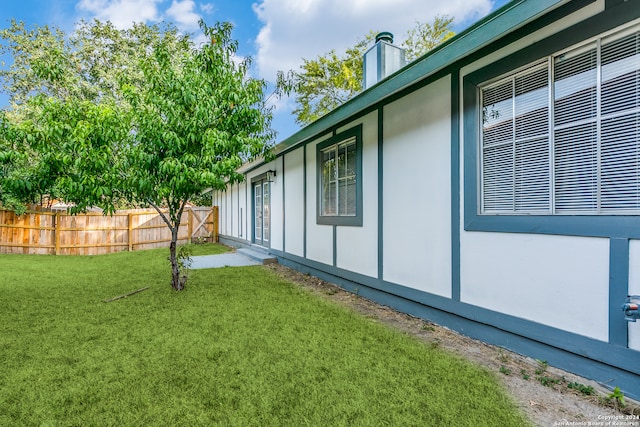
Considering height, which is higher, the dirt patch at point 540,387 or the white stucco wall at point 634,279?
the white stucco wall at point 634,279

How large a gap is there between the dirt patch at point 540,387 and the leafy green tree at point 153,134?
10.9ft

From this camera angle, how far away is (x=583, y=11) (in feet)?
7.47

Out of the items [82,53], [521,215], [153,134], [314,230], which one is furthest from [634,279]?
[82,53]

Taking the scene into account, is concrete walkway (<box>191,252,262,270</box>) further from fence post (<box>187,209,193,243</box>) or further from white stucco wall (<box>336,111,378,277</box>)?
fence post (<box>187,209,193,243</box>)

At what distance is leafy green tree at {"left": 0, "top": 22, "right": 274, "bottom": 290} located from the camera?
392 cm

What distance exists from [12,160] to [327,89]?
1536 centimetres

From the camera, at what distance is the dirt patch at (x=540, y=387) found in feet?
6.26

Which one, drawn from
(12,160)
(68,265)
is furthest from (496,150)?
(68,265)

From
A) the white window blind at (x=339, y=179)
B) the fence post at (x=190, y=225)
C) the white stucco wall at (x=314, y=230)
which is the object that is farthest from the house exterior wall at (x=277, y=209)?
the fence post at (x=190, y=225)

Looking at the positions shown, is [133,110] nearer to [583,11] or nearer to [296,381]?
[296,381]

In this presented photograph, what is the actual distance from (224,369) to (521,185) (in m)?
2.85

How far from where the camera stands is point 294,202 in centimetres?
706

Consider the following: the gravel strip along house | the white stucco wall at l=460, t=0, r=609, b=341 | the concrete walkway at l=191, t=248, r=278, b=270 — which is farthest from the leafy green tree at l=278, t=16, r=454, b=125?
the white stucco wall at l=460, t=0, r=609, b=341

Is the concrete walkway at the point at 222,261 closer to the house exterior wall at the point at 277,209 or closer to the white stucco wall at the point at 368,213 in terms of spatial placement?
the house exterior wall at the point at 277,209
